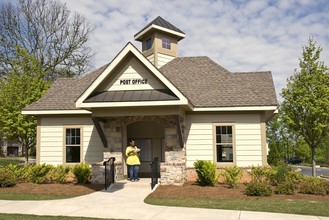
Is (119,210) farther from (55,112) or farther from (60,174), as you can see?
(55,112)

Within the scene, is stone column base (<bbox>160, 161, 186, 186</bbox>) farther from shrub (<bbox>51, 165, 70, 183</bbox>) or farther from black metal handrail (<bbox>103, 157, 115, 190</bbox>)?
shrub (<bbox>51, 165, 70, 183</bbox>)

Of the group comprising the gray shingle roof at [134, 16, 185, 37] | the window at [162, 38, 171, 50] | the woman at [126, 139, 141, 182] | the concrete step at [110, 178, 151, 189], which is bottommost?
the concrete step at [110, 178, 151, 189]

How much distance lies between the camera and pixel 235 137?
53.6 ft

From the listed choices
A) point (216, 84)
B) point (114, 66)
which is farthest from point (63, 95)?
point (216, 84)

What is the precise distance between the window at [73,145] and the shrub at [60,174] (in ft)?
4.77

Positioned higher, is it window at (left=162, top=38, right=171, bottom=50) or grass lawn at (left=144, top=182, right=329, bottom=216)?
window at (left=162, top=38, right=171, bottom=50)

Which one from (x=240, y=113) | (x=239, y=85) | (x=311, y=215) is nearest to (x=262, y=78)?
(x=239, y=85)

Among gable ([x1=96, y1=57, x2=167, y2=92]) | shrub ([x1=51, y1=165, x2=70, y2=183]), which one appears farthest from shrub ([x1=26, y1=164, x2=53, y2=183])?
gable ([x1=96, y1=57, x2=167, y2=92])

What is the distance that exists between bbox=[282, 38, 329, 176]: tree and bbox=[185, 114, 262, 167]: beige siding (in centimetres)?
587

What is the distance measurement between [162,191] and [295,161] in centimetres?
4658

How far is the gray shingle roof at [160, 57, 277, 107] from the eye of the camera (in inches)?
645

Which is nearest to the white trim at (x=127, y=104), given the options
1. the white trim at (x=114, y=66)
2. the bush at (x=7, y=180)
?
the white trim at (x=114, y=66)

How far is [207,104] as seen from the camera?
16422 millimetres

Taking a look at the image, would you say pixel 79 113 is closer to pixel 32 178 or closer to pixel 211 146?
pixel 32 178
